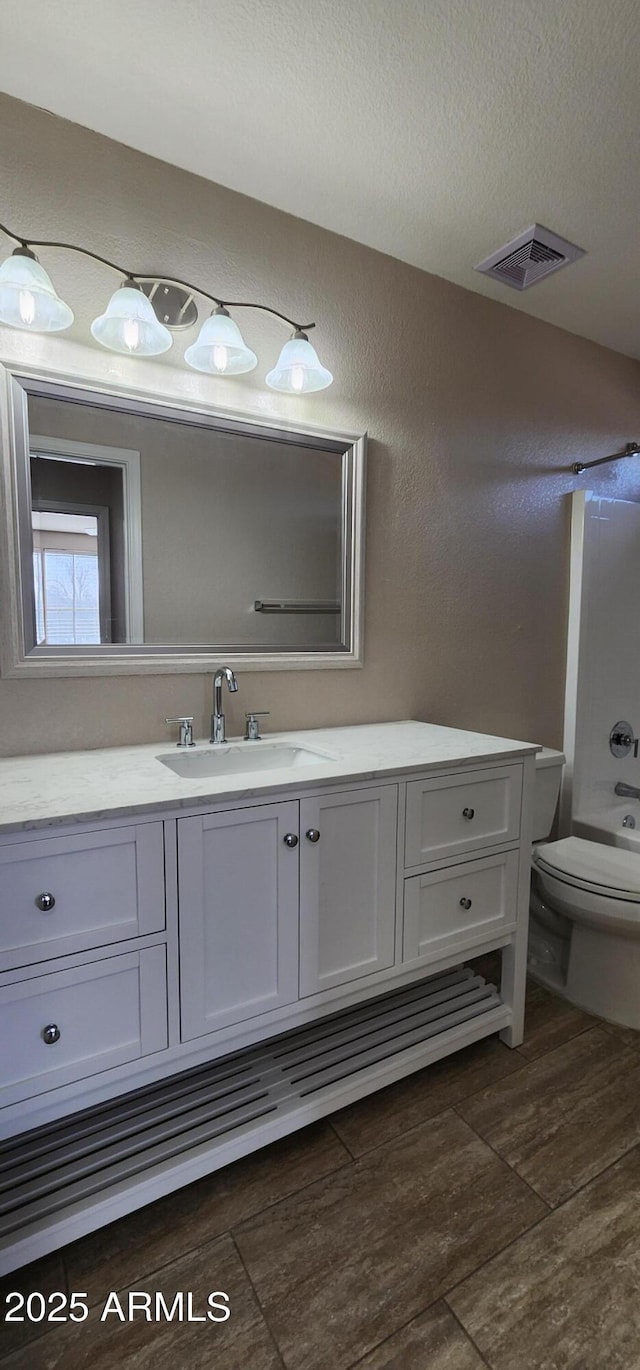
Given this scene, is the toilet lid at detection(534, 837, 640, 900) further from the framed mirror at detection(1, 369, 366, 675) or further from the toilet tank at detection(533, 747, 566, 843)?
the framed mirror at detection(1, 369, 366, 675)

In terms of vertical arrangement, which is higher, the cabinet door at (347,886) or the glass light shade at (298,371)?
the glass light shade at (298,371)

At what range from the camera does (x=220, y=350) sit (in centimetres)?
150

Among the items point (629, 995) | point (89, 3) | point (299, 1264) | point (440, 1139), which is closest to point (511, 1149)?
point (440, 1139)

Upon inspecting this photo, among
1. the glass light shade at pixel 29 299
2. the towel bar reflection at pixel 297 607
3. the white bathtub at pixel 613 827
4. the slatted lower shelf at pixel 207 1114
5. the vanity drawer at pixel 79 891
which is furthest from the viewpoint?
the white bathtub at pixel 613 827

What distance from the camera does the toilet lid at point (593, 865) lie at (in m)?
1.74

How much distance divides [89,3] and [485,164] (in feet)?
3.05

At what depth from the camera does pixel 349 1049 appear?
4.76 feet

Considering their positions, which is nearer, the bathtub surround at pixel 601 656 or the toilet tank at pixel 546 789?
the toilet tank at pixel 546 789

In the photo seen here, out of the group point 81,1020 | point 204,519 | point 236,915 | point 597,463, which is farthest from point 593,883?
point 597,463

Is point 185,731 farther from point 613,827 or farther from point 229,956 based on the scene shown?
point 613,827

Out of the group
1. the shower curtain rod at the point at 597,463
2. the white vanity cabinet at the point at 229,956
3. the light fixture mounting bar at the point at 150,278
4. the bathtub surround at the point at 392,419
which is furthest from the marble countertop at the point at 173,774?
the shower curtain rod at the point at 597,463

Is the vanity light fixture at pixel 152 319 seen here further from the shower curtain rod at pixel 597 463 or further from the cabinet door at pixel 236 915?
the shower curtain rod at pixel 597 463

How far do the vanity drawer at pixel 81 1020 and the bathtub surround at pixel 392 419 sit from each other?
1.90ft

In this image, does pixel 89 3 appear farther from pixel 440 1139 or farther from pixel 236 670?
pixel 440 1139
